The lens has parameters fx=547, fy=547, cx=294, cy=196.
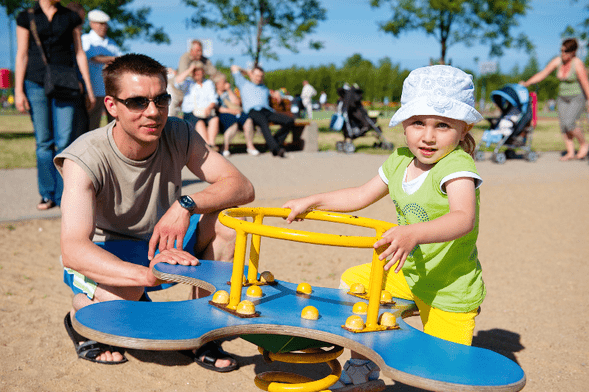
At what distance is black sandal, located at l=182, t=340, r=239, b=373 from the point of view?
287cm

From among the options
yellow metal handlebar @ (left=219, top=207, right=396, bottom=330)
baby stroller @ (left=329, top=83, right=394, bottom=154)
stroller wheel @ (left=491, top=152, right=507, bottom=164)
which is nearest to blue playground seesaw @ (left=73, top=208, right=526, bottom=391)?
yellow metal handlebar @ (left=219, top=207, right=396, bottom=330)

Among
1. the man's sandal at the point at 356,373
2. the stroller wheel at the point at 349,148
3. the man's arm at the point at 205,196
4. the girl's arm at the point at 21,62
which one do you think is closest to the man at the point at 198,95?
the stroller wheel at the point at 349,148

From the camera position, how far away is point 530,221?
624cm

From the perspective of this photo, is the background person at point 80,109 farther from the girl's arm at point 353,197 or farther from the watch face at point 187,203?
the girl's arm at point 353,197

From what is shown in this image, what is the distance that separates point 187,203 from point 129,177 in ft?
1.15

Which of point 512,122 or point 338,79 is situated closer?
point 512,122

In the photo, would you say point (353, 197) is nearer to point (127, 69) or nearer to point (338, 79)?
point (127, 69)

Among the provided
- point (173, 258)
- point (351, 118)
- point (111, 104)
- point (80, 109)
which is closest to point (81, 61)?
point (80, 109)

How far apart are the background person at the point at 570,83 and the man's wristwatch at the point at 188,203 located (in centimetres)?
895

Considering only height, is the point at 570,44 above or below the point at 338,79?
below

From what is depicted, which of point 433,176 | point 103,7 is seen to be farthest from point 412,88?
point 103,7

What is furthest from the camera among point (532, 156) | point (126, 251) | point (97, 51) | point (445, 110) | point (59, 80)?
point (532, 156)

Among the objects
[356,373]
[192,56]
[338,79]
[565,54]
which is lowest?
[356,373]

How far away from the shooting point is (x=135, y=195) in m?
2.92
